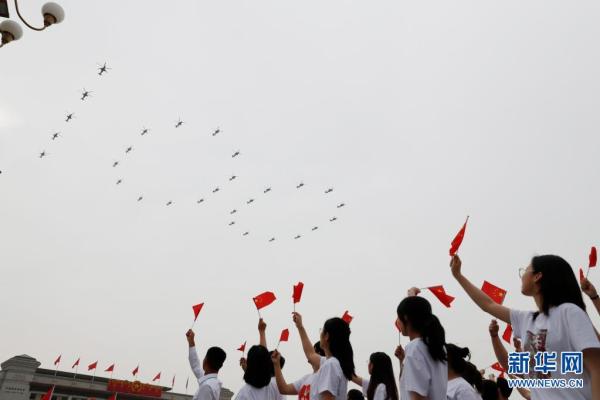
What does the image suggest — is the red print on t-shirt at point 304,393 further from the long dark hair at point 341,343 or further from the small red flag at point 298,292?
the small red flag at point 298,292

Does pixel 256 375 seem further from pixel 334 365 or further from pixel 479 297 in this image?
pixel 479 297

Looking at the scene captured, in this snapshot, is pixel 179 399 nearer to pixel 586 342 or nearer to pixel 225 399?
pixel 225 399

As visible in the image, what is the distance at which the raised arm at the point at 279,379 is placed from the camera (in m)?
5.35

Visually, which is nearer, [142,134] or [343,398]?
[343,398]

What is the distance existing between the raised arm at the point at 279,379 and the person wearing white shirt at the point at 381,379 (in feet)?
3.50

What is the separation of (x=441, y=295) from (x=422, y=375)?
2805 mm

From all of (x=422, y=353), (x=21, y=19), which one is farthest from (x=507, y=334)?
(x=21, y=19)

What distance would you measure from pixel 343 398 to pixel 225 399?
57.2 m

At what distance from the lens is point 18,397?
40.9 meters

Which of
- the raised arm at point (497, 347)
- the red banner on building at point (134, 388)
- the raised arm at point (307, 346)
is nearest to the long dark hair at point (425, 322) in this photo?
the raised arm at point (497, 347)

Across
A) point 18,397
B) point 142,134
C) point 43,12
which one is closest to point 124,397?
point 18,397

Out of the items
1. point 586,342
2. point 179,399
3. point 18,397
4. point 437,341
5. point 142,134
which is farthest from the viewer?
point 179,399

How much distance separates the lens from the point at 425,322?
3.72 metres

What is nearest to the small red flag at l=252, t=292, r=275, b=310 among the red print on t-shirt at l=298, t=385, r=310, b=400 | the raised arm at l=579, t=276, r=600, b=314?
the red print on t-shirt at l=298, t=385, r=310, b=400
